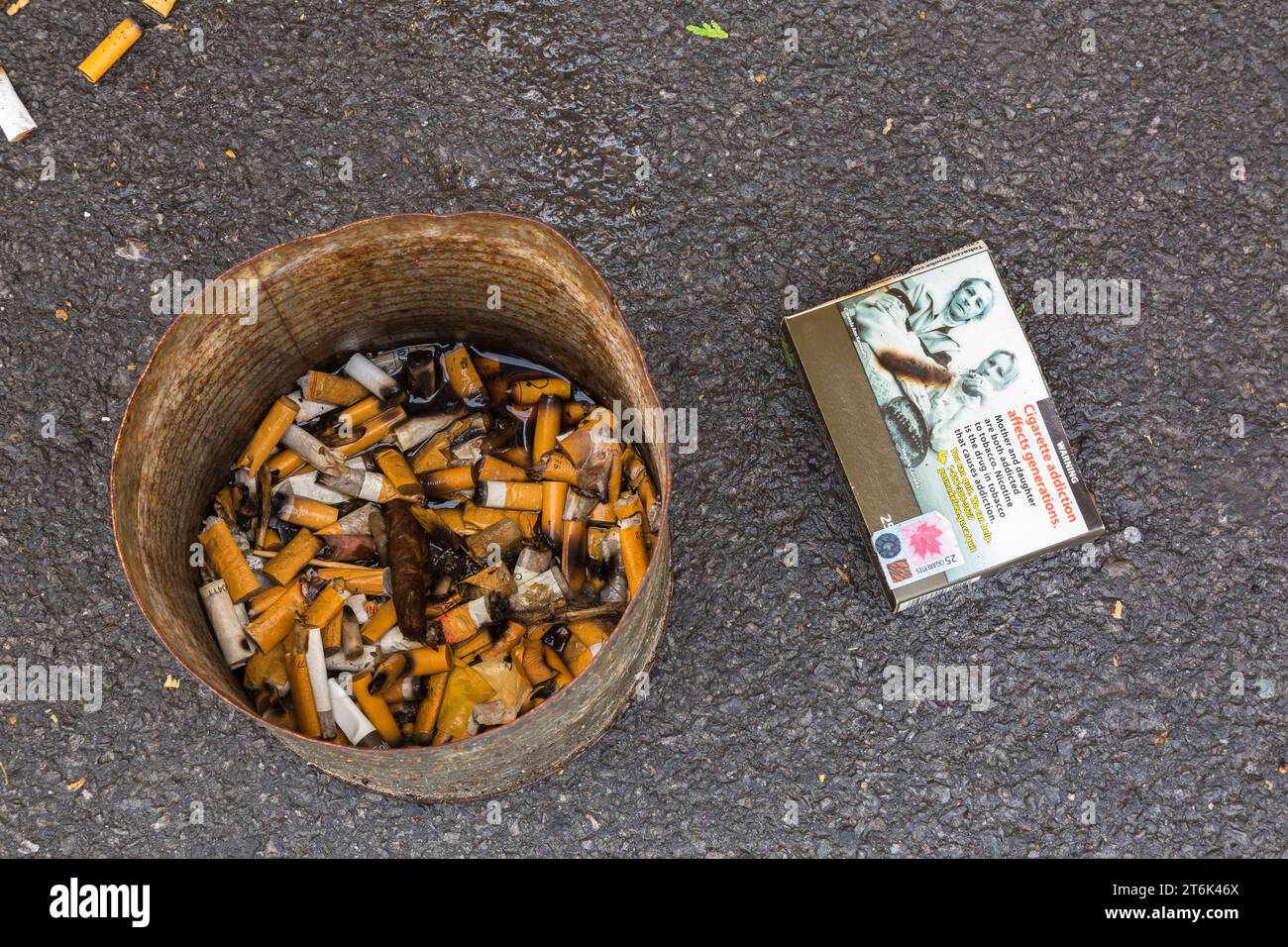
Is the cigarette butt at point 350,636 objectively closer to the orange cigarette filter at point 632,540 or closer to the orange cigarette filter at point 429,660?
the orange cigarette filter at point 429,660

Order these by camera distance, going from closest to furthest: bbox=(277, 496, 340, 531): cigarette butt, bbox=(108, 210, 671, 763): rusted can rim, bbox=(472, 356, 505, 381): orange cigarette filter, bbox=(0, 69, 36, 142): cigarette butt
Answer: bbox=(108, 210, 671, 763): rusted can rim < bbox=(277, 496, 340, 531): cigarette butt < bbox=(472, 356, 505, 381): orange cigarette filter < bbox=(0, 69, 36, 142): cigarette butt

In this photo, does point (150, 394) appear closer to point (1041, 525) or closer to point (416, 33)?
point (416, 33)

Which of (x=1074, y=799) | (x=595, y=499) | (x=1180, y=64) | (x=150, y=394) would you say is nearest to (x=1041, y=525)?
(x=1074, y=799)

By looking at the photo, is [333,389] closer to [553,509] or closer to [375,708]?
[553,509]

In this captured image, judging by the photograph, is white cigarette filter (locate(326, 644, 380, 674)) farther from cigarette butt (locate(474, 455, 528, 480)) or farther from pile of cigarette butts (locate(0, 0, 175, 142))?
pile of cigarette butts (locate(0, 0, 175, 142))

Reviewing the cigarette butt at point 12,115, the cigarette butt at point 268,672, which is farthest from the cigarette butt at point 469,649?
the cigarette butt at point 12,115

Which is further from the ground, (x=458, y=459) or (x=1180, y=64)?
(x=1180, y=64)

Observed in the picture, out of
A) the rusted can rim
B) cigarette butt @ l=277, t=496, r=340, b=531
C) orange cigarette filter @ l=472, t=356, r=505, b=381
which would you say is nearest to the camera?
the rusted can rim

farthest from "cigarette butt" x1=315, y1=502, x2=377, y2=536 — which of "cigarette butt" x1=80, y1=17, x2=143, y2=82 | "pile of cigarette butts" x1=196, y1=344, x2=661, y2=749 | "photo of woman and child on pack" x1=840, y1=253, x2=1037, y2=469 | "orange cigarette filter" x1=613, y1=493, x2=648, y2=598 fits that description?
"cigarette butt" x1=80, y1=17, x2=143, y2=82
